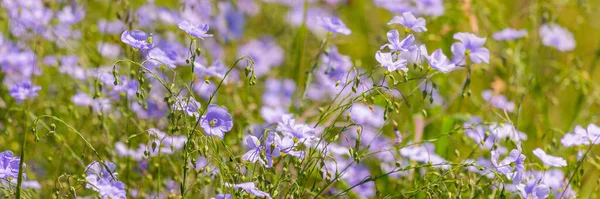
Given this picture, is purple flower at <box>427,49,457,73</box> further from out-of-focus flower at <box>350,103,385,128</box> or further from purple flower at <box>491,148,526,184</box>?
out-of-focus flower at <box>350,103,385,128</box>

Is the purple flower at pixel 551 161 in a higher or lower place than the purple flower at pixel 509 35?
lower

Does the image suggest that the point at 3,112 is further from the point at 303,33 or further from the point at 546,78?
the point at 546,78

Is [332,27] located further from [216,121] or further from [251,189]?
[251,189]

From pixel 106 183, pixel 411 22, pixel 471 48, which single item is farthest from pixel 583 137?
pixel 106 183

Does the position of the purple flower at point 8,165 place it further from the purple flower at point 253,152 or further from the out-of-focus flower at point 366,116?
the out-of-focus flower at point 366,116

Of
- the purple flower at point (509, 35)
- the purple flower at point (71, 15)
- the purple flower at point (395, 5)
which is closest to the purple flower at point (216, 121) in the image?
the purple flower at point (71, 15)

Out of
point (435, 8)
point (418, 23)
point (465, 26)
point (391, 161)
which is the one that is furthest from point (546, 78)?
point (418, 23)
